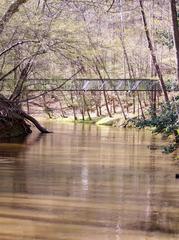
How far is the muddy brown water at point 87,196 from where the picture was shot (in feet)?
22.1

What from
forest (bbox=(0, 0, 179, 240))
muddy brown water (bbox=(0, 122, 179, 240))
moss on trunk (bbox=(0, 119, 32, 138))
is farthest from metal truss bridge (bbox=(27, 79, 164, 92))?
muddy brown water (bbox=(0, 122, 179, 240))

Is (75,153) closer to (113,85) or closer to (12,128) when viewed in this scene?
(12,128)

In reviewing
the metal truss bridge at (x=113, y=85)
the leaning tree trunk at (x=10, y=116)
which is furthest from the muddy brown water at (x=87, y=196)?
the metal truss bridge at (x=113, y=85)

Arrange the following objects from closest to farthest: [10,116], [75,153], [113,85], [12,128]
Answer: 1. [75,153]
2. [10,116]
3. [12,128]
4. [113,85]

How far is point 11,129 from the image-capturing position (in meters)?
22.0

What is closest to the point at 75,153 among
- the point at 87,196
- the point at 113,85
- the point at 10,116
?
the point at 10,116

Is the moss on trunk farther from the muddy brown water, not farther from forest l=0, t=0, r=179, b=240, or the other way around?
the muddy brown water

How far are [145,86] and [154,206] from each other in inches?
962

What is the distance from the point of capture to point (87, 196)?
356 inches

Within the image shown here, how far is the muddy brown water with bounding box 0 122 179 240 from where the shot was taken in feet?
22.1

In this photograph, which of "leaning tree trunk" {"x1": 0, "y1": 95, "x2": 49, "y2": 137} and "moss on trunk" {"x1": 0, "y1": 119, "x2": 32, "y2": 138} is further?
"moss on trunk" {"x1": 0, "y1": 119, "x2": 32, "y2": 138}

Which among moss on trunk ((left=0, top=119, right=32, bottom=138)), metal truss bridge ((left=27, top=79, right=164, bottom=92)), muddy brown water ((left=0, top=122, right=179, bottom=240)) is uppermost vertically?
metal truss bridge ((left=27, top=79, right=164, bottom=92))

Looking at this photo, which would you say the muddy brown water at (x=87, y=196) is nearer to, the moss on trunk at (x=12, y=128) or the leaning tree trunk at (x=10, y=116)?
the leaning tree trunk at (x=10, y=116)

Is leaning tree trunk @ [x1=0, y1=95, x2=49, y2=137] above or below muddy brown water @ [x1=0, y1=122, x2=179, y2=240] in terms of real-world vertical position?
above
